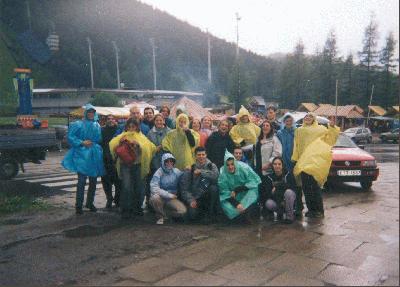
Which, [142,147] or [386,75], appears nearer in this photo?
[142,147]

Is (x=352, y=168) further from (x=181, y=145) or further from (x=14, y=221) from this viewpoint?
(x=14, y=221)

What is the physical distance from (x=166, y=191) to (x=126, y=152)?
93 centimetres

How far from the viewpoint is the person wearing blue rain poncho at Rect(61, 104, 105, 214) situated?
6926 mm

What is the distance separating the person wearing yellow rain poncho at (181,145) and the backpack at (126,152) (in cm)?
55

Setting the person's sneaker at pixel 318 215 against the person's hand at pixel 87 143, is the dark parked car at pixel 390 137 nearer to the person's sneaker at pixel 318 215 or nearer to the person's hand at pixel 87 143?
the person's sneaker at pixel 318 215

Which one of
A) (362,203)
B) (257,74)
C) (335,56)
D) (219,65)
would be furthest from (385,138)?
(219,65)

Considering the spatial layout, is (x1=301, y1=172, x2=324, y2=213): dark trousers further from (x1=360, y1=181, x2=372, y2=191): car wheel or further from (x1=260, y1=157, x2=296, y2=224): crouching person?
(x1=360, y1=181, x2=372, y2=191): car wheel

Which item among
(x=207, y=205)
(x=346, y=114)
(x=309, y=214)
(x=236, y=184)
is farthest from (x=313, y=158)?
(x=346, y=114)

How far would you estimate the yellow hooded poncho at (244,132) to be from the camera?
706 centimetres

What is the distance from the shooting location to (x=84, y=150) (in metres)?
7.02

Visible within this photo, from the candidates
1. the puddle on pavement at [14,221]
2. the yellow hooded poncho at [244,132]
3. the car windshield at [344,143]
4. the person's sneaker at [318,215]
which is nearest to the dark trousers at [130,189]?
the puddle on pavement at [14,221]

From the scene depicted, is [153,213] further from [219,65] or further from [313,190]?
[219,65]

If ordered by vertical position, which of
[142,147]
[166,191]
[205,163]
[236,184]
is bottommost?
[166,191]

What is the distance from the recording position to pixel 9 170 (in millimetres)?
11539
